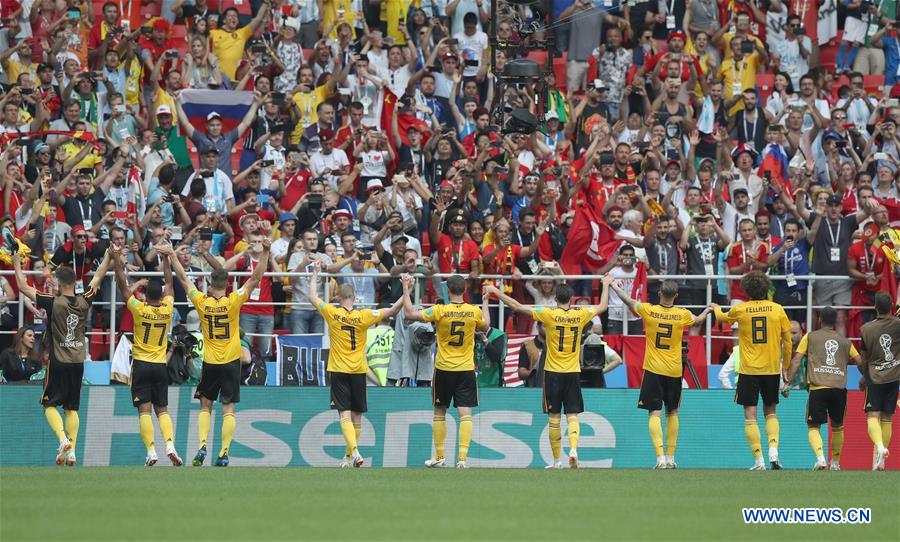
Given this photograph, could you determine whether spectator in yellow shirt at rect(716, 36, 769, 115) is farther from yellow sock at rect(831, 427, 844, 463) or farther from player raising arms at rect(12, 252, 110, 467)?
player raising arms at rect(12, 252, 110, 467)

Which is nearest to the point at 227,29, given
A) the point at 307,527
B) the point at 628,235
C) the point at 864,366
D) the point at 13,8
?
the point at 13,8

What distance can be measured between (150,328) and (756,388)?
23.5 ft

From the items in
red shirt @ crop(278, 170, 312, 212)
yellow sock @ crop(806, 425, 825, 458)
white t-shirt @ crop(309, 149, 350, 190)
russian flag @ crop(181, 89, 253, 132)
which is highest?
russian flag @ crop(181, 89, 253, 132)

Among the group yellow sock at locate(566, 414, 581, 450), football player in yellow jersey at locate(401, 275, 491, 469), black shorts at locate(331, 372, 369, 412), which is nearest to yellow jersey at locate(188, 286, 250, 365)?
black shorts at locate(331, 372, 369, 412)

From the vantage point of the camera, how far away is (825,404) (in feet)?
59.0

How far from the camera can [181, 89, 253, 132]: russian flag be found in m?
25.2

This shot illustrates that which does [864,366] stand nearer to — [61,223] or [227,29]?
[61,223]

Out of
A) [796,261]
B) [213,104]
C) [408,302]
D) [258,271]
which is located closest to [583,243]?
[796,261]

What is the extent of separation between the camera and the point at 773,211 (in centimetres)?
2434

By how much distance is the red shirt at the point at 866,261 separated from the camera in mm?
21984

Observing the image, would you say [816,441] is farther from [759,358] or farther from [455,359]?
[455,359]

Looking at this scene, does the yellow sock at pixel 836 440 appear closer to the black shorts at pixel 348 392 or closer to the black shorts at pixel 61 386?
the black shorts at pixel 348 392

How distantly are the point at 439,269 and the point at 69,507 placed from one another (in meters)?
9.77

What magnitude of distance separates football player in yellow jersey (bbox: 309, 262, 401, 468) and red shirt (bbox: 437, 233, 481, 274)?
3952 mm
